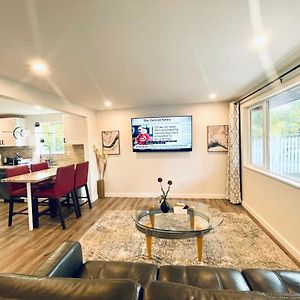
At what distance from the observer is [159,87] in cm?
353

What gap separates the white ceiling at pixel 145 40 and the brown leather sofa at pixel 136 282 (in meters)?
1.53

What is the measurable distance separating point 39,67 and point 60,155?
13.6ft

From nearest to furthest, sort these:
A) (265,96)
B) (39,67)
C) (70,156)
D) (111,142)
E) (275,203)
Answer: (39,67)
(275,203)
(265,96)
(111,142)
(70,156)

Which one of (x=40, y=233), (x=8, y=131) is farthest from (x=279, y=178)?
(x=8, y=131)

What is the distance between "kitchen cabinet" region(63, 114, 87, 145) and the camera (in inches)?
201

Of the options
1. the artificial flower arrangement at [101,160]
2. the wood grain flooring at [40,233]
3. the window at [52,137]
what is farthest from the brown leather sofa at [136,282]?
the window at [52,137]

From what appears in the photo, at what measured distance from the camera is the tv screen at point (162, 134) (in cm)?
507

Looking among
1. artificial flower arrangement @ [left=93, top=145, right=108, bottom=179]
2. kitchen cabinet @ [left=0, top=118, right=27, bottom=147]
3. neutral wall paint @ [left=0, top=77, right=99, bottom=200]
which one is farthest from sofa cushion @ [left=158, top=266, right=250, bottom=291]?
kitchen cabinet @ [left=0, top=118, right=27, bottom=147]

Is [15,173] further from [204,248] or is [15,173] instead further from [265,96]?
[265,96]

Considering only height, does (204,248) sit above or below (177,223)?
below

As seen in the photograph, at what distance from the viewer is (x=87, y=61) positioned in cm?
230

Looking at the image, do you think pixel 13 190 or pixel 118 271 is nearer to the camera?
pixel 118 271

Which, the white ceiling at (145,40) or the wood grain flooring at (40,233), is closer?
the white ceiling at (145,40)

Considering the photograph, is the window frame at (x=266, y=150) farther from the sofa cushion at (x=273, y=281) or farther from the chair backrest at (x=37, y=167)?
the chair backrest at (x=37, y=167)
